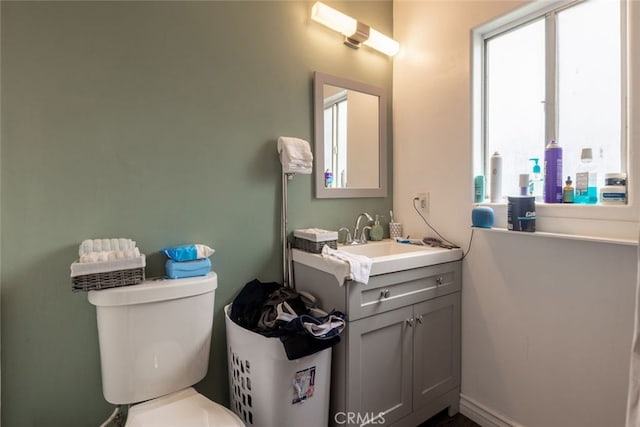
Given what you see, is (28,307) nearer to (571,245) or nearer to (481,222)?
(481,222)

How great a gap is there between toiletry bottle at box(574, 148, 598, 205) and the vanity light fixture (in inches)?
48.8

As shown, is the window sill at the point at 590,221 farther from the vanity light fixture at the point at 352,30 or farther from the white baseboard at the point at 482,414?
the vanity light fixture at the point at 352,30

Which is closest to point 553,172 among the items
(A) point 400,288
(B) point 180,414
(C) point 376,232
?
(A) point 400,288

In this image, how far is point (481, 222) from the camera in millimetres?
1534

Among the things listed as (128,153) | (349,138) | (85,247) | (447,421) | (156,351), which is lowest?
(447,421)

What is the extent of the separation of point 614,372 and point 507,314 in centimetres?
41

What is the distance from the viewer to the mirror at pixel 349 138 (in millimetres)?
1770

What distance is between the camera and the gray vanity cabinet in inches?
52.9

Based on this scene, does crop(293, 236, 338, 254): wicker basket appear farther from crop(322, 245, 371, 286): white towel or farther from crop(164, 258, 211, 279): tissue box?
crop(164, 258, 211, 279): tissue box

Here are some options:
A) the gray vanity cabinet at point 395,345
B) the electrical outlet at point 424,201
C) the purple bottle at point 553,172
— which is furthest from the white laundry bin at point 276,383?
the purple bottle at point 553,172

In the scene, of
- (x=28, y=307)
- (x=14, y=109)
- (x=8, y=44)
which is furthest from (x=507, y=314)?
(x=8, y=44)

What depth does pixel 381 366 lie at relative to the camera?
142 centimetres

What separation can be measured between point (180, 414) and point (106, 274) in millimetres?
546

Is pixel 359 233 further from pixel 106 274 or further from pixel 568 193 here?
pixel 106 274
